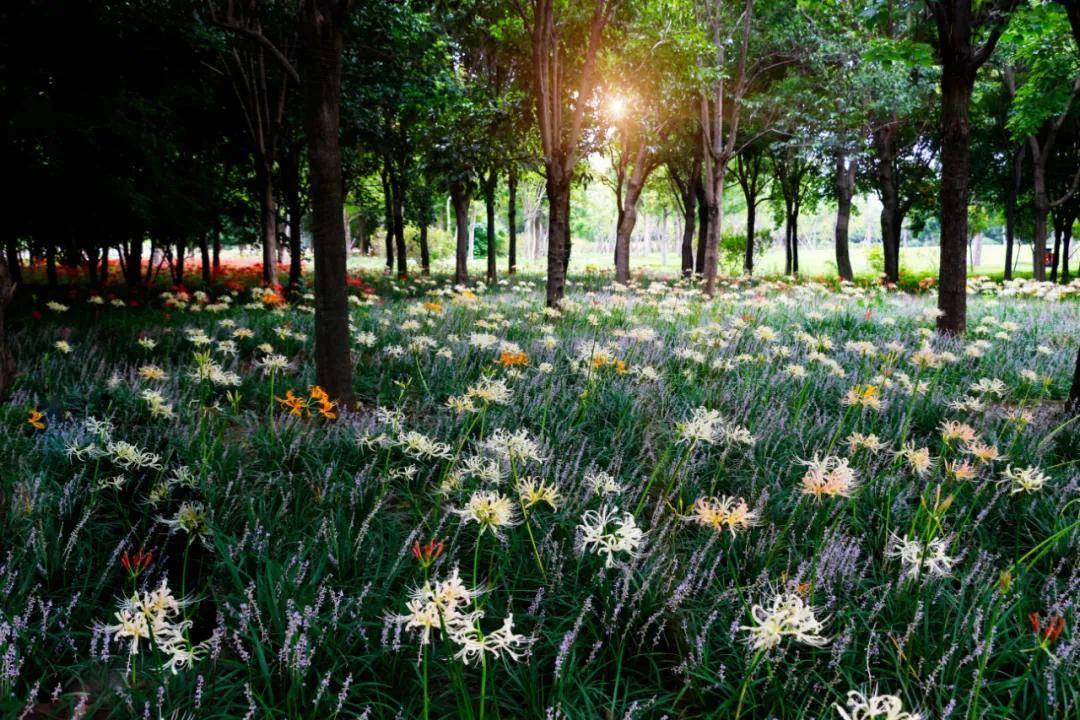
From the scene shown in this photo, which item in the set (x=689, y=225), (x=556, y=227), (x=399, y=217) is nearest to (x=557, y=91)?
(x=556, y=227)

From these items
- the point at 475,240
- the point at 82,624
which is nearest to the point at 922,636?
the point at 82,624

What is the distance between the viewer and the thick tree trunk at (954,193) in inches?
266

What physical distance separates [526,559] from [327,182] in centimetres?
290

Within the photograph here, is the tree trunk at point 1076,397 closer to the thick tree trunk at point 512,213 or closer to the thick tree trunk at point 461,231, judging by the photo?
the thick tree trunk at point 512,213

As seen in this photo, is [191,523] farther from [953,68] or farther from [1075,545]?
[953,68]

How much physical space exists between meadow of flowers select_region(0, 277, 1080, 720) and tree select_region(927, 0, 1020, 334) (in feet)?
12.4

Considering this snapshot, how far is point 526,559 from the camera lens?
2.34 m

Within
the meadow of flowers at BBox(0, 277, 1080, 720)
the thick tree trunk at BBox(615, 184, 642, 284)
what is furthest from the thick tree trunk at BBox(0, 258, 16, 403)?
the thick tree trunk at BBox(615, 184, 642, 284)

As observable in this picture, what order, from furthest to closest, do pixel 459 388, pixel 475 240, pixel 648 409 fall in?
pixel 475 240, pixel 459 388, pixel 648 409

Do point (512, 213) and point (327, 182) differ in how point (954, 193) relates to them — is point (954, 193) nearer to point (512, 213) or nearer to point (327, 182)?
point (327, 182)

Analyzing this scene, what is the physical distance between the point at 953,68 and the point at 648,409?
20.3 ft

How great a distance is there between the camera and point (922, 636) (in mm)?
2000

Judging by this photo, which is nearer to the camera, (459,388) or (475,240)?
(459,388)

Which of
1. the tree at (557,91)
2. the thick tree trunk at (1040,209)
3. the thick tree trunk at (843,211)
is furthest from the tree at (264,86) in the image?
the thick tree trunk at (1040,209)
